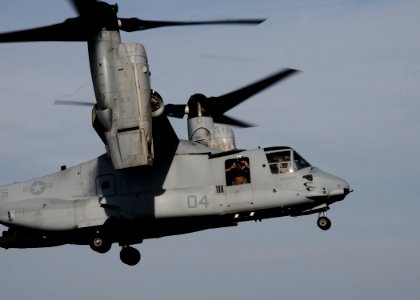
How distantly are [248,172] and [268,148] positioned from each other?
36.5 inches

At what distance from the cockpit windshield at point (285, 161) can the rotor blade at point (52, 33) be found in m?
6.03

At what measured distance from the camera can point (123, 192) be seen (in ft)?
97.3

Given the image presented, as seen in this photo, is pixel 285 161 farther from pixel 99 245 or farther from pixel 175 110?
pixel 99 245

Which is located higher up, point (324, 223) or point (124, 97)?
point (124, 97)

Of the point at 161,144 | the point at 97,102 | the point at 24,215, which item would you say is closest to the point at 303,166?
the point at 161,144

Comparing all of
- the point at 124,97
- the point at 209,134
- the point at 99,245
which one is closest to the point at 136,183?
the point at 99,245

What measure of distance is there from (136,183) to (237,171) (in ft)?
9.15

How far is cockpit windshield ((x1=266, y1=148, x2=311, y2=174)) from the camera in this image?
2944 cm

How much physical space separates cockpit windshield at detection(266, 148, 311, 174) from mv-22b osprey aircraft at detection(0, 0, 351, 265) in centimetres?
3

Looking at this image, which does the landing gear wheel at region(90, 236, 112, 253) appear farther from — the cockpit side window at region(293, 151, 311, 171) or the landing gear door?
the cockpit side window at region(293, 151, 311, 171)

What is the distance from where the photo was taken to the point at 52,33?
2816 cm

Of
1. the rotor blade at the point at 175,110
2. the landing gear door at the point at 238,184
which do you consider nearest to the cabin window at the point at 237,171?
the landing gear door at the point at 238,184

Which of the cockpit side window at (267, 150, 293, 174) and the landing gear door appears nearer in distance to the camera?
the landing gear door

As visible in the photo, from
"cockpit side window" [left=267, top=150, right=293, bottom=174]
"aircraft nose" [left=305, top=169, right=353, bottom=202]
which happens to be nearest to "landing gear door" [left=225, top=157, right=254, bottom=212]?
"cockpit side window" [left=267, top=150, right=293, bottom=174]
